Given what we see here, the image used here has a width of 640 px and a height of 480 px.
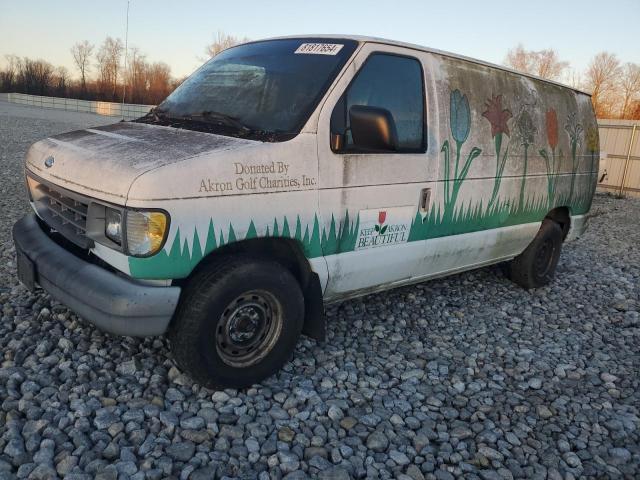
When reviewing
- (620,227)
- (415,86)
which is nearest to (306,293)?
(415,86)

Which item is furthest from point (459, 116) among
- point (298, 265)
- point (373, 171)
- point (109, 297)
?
point (109, 297)

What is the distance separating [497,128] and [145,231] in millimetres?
3322

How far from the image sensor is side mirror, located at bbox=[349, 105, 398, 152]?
3.17 m

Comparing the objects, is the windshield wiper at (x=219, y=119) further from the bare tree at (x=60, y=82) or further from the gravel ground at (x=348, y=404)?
the bare tree at (x=60, y=82)

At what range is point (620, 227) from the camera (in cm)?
1076

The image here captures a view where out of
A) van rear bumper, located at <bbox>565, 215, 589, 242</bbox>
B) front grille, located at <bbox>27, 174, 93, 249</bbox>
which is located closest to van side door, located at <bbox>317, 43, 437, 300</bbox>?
front grille, located at <bbox>27, 174, 93, 249</bbox>

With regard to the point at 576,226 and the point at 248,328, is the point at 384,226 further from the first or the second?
the point at 576,226

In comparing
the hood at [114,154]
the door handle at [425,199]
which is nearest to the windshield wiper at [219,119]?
the hood at [114,154]

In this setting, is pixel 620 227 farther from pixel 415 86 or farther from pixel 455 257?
pixel 415 86

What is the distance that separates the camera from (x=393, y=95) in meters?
3.71

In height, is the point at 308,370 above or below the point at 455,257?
below

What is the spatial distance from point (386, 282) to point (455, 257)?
2.88 ft

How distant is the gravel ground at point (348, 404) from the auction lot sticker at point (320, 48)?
211cm

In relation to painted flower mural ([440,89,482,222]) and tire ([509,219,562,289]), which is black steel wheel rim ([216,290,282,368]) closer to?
painted flower mural ([440,89,482,222])
